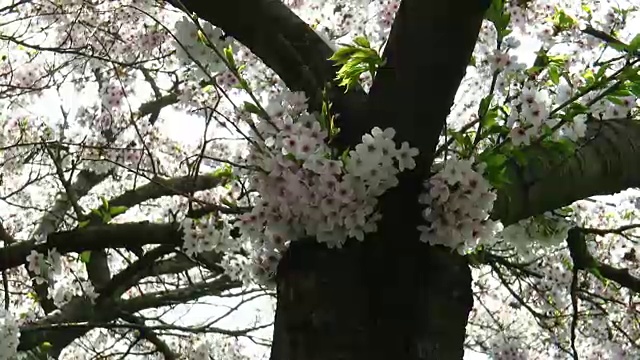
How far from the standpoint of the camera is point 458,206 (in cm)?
113

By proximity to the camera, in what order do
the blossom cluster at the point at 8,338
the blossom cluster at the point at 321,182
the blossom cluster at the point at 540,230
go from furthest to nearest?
1. the blossom cluster at the point at 8,338
2. the blossom cluster at the point at 540,230
3. the blossom cluster at the point at 321,182

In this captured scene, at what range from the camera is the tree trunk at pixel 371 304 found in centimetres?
112

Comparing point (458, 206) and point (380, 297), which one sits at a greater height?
point (458, 206)

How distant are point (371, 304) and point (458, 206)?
0.70 feet

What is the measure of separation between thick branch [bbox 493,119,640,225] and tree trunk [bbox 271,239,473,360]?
265 mm

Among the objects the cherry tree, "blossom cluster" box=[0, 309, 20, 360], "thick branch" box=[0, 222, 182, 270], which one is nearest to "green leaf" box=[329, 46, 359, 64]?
the cherry tree

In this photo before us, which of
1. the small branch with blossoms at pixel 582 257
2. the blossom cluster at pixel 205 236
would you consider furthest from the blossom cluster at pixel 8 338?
the small branch with blossoms at pixel 582 257

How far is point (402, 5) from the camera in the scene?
1.25 m

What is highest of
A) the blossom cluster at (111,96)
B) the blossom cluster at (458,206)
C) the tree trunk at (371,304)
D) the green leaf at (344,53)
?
the blossom cluster at (111,96)

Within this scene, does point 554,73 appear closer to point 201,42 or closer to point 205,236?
point 201,42

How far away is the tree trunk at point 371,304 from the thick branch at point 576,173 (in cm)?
27

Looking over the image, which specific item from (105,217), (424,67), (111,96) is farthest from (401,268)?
(111,96)

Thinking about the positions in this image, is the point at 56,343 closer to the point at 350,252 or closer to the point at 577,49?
the point at 350,252

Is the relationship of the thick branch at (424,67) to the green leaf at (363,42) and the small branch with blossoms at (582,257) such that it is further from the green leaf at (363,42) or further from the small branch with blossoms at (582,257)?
the small branch with blossoms at (582,257)
